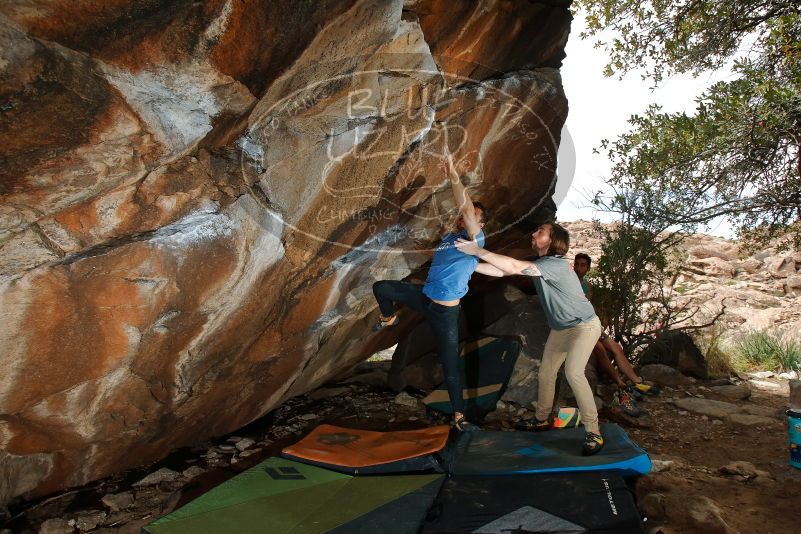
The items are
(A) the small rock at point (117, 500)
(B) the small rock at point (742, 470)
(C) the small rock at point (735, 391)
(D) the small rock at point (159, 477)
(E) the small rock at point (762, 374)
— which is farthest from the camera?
(E) the small rock at point (762, 374)

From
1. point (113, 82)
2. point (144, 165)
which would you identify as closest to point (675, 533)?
point (144, 165)

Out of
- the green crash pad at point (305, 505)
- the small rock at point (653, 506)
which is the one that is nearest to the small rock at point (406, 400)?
the green crash pad at point (305, 505)

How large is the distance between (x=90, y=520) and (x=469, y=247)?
128 inches

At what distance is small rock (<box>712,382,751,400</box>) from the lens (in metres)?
5.91

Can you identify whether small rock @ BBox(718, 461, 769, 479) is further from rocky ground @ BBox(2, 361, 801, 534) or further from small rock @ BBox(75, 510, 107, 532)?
small rock @ BBox(75, 510, 107, 532)

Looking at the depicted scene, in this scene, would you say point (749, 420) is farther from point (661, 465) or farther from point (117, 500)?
point (117, 500)

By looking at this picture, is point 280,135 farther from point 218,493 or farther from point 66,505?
point 66,505

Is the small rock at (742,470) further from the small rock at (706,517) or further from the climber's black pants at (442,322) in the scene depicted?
the climber's black pants at (442,322)

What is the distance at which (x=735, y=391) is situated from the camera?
19.7ft

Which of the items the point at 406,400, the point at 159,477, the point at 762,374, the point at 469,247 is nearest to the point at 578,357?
the point at 469,247

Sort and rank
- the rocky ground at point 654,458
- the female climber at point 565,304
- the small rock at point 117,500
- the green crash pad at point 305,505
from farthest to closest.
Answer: the female climber at point 565,304
the small rock at point 117,500
the rocky ground at point 654,458
the green crash pad at point 305,505

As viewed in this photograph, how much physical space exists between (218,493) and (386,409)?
269cm

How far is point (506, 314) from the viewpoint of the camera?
20.5ft

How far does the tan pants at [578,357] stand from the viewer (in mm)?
3586
